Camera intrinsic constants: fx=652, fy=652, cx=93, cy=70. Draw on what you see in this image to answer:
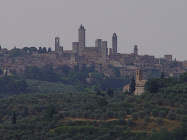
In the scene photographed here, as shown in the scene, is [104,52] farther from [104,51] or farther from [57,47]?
[57,47]

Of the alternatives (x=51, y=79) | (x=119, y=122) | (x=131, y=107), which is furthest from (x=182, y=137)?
(x=51, y=79)

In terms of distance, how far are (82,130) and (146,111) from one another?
201 inches

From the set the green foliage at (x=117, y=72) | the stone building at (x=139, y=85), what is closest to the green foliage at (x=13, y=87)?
the stone building at (x=139, y=85)

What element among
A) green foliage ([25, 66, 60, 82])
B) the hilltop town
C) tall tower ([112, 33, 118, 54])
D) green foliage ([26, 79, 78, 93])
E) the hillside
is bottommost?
the hillside

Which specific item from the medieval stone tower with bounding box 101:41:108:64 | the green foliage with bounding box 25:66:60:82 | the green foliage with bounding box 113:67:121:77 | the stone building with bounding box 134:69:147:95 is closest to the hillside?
the stone building with bounding box 134:69:147:95

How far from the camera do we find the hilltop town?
120375mm

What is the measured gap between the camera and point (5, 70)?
108312mm

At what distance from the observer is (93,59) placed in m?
129

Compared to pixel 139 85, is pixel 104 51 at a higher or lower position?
higher

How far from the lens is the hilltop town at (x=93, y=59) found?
120375 millimetres

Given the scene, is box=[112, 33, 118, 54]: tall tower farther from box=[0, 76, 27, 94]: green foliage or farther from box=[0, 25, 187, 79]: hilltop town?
box=[0, 76, 27, 94]: green foliage

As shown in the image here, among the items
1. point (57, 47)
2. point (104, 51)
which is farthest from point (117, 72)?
point (57, 47)

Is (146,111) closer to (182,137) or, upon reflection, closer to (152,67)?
(182,137)

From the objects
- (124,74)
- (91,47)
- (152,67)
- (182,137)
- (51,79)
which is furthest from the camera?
(91,47)
